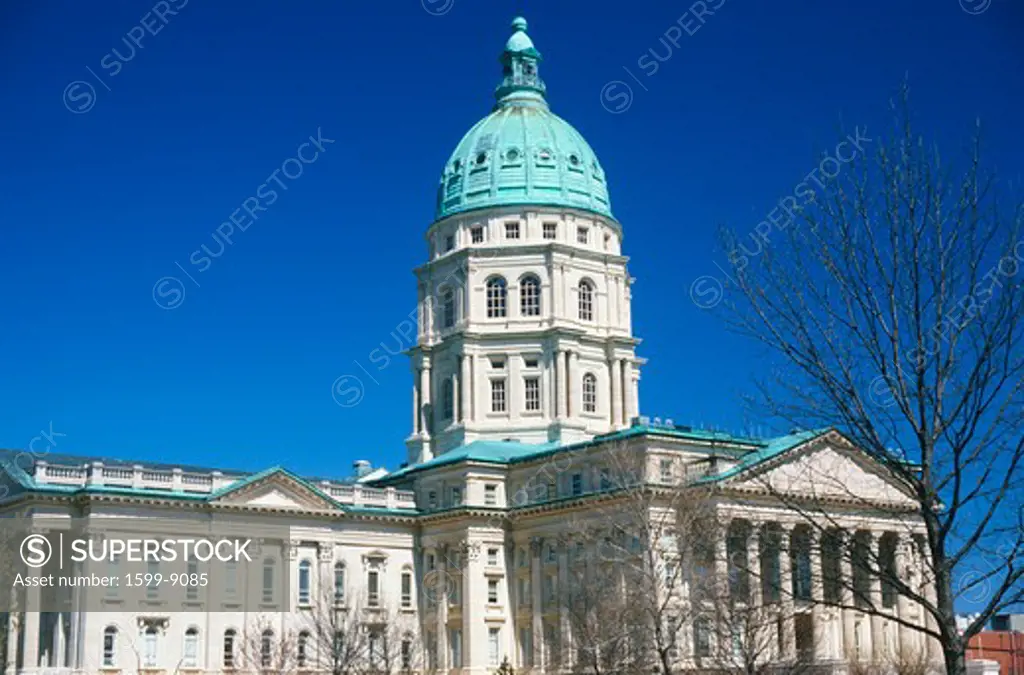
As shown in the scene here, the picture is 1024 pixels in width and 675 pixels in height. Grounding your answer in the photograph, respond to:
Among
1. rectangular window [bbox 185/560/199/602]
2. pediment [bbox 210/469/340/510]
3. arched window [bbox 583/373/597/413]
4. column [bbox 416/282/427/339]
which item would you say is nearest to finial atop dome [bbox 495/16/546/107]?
column [bbox 416/282/427/339]

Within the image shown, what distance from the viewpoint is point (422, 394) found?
10956 cm

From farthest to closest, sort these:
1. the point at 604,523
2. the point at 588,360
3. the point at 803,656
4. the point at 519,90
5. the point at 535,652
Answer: the point at 519,90
the point at 588,360
the point at 535,652
the point at 604,523
the point at 803,656

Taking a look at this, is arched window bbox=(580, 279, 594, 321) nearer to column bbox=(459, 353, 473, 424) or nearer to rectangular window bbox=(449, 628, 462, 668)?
column bbox=(459, 353, 473, 424)

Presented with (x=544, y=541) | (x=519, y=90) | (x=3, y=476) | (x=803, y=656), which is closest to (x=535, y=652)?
(x=544, y=541)

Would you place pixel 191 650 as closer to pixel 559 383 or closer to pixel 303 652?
pixel 303 652

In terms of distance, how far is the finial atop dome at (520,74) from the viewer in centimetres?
11631

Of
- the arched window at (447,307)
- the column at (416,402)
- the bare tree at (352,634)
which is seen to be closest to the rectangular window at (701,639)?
the bare tree at (352,634)

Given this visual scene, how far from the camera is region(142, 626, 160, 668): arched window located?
83.2 metres

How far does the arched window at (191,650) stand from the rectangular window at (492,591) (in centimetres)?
1942

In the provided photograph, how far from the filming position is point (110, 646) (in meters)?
82.1

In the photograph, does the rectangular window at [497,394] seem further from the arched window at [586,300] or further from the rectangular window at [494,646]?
the rectangular window at [494,646]

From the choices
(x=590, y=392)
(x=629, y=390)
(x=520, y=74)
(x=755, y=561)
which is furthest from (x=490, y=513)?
(x=520, y=74)

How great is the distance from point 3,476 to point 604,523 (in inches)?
1479

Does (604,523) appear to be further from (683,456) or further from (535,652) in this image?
(535,652)
